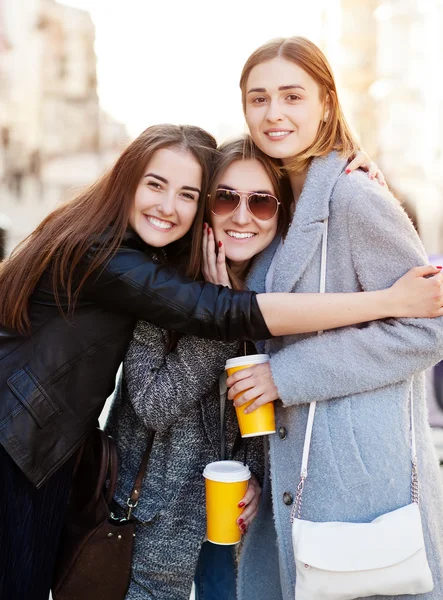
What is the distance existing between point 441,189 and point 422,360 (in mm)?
6185

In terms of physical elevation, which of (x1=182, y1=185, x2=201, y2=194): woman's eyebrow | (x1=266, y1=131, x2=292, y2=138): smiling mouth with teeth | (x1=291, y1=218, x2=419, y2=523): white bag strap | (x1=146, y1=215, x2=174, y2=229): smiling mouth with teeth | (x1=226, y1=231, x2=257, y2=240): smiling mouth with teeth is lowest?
(x1=291, y1=218, x2=419, y2=523): white bag strap

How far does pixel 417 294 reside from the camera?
2.02 metres

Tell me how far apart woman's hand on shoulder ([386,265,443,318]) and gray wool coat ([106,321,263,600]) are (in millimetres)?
555

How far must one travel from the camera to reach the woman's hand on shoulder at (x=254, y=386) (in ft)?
6.88

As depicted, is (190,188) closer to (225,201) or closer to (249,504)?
(225,201)

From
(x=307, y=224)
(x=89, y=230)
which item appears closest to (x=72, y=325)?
(x=89, y=230)

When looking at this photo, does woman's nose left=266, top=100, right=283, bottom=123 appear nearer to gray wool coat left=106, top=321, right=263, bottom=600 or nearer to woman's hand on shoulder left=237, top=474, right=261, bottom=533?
gray wool coat left=106, top=321, right=263, bottom=600

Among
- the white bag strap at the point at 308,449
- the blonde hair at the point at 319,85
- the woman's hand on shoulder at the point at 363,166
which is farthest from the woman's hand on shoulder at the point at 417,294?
the blonde hair at the point at 319,85

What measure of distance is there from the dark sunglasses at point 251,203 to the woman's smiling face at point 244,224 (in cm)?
1

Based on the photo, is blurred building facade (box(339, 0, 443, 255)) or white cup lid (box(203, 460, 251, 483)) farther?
blurred building facade (box(339, 0, 443, 255))

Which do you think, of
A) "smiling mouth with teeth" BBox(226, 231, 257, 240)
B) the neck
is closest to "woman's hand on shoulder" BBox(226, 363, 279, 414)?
"smiling mouth with teeth" BBox(226, 231, 257, 240)

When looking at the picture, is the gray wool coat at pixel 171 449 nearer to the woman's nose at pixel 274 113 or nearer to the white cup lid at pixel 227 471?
the white cup lid at pixel 227 471

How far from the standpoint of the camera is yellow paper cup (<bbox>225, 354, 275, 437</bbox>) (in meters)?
2.12

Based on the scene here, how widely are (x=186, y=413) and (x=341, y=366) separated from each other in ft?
1.82
